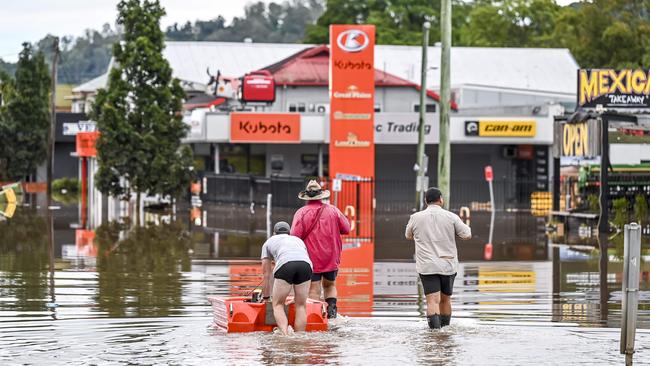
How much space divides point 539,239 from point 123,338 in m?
21.6

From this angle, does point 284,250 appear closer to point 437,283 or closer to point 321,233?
point 321,233

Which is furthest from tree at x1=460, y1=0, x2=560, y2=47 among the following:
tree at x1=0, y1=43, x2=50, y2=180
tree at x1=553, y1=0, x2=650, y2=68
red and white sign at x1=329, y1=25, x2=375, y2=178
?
red and white sign at x1=329, y1=25, x2=375, y2=178

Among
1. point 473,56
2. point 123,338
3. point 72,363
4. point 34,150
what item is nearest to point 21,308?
point 123,338

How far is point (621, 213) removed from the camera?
34.9m

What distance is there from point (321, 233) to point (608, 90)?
22.9 m

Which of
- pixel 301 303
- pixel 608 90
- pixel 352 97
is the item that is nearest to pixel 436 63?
pixel 352 97

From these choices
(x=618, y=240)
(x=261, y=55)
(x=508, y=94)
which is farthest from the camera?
(x=261, y=55)

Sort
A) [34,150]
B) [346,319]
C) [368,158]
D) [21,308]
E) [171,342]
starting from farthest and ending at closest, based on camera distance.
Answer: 1. [34,150]
2. [368,158]
3. [21,308]
4. [346,319]
5. [171,342]

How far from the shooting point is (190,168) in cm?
5097

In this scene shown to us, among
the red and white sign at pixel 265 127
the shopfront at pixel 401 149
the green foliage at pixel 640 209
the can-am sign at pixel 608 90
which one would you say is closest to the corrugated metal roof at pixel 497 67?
the shopfront at pixel 401 149

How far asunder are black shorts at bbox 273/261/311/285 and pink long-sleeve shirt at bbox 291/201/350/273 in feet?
3.67

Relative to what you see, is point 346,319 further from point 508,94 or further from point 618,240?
point 508,94

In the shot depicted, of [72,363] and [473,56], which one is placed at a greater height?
[473,56]

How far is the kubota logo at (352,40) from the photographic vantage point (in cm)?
4841
